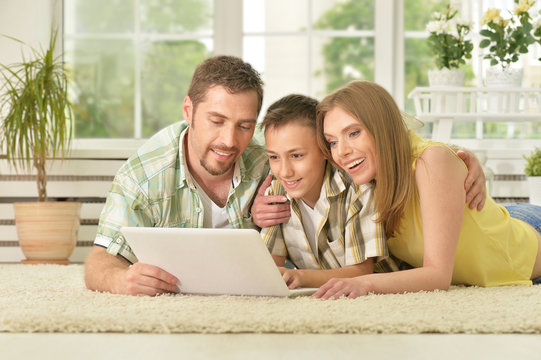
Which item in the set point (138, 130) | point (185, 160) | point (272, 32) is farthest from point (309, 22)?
point (185, 160)

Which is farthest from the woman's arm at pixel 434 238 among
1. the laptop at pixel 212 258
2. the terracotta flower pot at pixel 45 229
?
the terracotta flower pot at pixel 45 229

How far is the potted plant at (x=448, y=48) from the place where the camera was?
10.4 feet

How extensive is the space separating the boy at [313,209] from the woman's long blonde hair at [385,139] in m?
0.08

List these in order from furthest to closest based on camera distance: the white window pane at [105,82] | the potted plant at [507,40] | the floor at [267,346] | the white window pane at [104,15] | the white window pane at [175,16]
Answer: the white window pane at [104,15]
the white window pane at [175,16]
the white window pane at [105,82]
the potted plant at [507,40]
the floor at [267,346]

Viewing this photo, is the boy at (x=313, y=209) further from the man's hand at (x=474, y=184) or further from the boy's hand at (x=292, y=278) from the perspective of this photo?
the man's hand at (x=474, y=184)

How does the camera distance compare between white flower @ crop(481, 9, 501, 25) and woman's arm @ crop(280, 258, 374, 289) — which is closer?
woman's arm @ crop(280, 258, 374, 289)

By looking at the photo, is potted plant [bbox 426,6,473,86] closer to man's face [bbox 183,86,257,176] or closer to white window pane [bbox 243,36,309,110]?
white window pane [bbox 243,36,309,110]

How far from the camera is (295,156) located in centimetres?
189

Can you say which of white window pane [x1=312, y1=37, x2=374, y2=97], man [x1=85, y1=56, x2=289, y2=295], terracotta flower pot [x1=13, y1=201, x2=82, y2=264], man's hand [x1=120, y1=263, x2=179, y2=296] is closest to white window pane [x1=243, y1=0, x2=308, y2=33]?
white window pane [x1=312, y1=37, x2=374, y2=97]

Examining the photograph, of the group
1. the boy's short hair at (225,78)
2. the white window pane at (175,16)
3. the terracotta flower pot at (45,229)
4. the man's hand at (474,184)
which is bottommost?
the terracotta flower pot at (45,229)

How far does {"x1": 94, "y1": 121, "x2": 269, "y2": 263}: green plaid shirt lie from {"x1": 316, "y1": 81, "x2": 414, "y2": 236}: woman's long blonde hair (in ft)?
1.35

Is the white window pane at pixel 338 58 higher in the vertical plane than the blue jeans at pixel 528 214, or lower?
higher

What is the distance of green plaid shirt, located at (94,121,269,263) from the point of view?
1991mm

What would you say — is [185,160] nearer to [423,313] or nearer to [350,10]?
[423,313]
